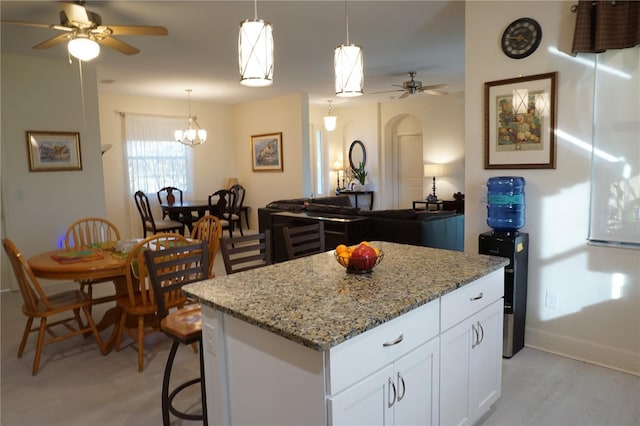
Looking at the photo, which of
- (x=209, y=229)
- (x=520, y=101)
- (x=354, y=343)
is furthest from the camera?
(x=209, y=229)

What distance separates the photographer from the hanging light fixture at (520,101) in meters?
2.94

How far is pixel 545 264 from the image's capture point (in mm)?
2975

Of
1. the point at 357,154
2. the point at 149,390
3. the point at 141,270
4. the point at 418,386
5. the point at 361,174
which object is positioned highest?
the point at 357,154

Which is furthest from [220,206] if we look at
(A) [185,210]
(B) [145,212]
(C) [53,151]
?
(C) [53,151]

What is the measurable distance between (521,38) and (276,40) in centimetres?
234

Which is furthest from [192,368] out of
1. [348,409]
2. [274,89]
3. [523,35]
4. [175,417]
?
[274,89]

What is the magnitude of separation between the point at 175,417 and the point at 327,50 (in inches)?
153

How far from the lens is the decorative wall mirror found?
9469mm

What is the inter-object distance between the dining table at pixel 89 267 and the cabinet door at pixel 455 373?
217cm

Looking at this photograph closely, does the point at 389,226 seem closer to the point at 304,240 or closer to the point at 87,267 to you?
the point at 304,240

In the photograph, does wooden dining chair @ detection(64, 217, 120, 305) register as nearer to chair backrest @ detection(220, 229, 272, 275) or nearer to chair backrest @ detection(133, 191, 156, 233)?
chair backrest @ detection(220, 229, 272, 275)

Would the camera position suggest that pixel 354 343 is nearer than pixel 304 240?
Yes

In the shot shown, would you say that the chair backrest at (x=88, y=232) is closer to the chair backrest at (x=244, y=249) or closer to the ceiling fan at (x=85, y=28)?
the ceiling fan at (x=85, y=28)

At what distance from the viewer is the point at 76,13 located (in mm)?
2924
